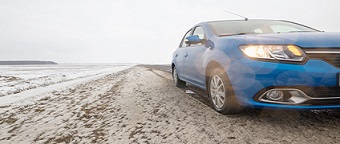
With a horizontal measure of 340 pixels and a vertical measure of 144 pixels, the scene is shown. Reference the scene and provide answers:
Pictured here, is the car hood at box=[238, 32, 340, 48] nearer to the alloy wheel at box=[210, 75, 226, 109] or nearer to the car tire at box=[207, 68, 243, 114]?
the car tire at box=[207, 68, 243, 114]

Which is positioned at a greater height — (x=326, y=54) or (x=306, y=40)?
(x=306, y=40)

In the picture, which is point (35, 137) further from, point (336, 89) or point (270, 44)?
point (336, 89)

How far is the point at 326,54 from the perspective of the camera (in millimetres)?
2045

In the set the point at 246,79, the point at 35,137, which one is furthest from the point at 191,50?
the point at 35,137

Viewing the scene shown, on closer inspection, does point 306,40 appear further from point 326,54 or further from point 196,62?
point 196,62

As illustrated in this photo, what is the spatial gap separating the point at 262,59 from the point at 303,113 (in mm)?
996

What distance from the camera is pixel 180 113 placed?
2.82 m

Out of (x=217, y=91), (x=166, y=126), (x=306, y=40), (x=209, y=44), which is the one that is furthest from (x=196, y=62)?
(x=306, y=40)

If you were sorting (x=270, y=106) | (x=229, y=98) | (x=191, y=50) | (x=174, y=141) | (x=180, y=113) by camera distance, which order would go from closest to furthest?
1. (x=174, y=141)
2. (x=270, y=106)
3. (x=229, y=98)
4. (x=180, y=113)
5. (x=191, y=50)

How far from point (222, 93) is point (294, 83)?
2.75ft

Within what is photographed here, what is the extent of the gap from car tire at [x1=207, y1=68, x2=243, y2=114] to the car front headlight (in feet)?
1.40

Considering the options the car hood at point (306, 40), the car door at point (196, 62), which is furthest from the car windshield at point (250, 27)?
the car hood at point (306, 40)

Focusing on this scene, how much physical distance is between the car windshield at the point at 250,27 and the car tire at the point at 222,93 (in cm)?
71

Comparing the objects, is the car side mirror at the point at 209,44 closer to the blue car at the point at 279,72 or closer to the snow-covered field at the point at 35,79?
the blue car at the point at 279,72
